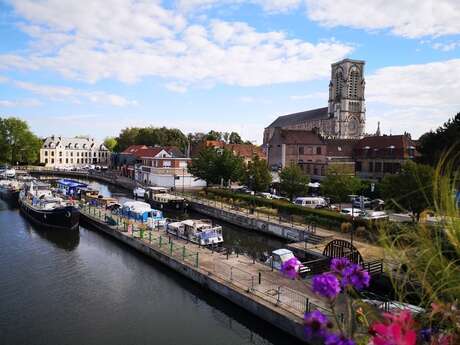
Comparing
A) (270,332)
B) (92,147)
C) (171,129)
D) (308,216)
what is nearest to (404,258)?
(270,332)

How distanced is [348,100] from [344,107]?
3218 millimetres

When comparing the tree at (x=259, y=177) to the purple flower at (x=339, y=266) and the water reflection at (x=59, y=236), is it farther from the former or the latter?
the purple flower at (x=339, y=266)

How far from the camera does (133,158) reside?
320 feet

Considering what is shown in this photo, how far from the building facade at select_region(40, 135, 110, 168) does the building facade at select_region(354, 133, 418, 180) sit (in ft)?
289

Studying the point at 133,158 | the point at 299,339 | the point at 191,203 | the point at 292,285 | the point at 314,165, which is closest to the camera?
the point at 299,339

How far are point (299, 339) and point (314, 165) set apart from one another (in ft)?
162

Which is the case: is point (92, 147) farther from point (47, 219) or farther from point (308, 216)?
point (308, 216)

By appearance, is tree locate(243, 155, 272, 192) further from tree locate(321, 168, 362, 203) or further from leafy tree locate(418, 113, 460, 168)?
leafy tree locate(418, 113, 460, 168)

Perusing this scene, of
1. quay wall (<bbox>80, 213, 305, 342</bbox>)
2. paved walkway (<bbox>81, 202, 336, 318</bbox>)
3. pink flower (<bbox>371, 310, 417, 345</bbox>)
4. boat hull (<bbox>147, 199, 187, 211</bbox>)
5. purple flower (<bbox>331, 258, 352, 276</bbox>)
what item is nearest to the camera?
pink flower (<bbox>371, 310, 417, 345</bbox>)

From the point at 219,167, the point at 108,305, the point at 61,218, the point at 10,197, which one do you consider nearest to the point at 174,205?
the point at 219,167

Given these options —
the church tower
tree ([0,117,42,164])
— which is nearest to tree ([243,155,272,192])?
the church tower

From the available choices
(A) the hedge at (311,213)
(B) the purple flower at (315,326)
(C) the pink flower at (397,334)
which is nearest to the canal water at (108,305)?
(B) the purple flower at (315,326)

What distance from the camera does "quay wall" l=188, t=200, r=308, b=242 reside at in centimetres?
3322

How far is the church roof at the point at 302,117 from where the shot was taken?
117756 millimetres
